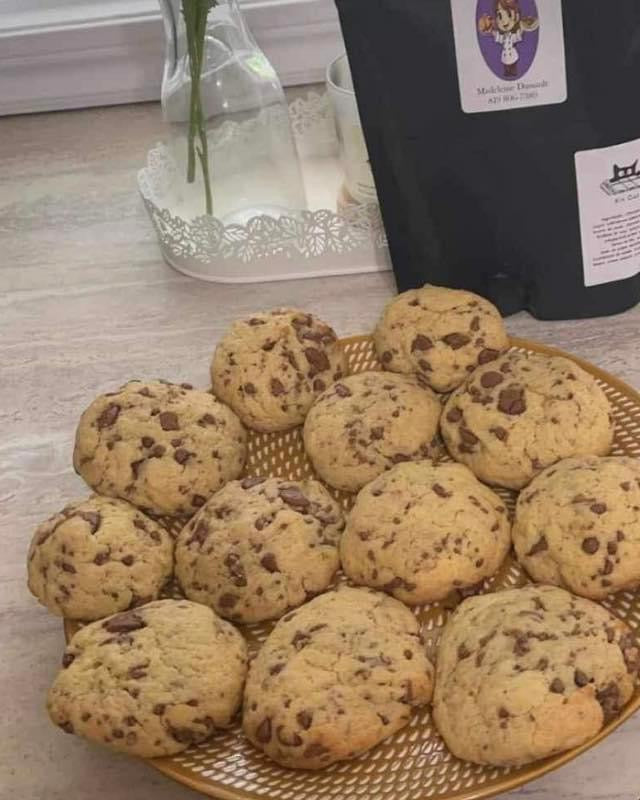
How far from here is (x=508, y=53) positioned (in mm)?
758

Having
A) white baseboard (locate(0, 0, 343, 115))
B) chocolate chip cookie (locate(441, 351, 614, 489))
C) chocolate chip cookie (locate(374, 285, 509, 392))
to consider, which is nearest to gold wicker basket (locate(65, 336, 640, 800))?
chocolate chip cookie (locate(441, 351, 614, 489))

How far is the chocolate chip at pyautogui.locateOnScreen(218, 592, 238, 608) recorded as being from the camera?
650 millimetres

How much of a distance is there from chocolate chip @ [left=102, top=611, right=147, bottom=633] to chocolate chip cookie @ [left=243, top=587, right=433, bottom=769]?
75 mm

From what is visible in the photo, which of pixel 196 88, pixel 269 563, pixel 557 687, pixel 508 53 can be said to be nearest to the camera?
pixel 557 687

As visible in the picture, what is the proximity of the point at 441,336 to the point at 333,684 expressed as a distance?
0.30 metres

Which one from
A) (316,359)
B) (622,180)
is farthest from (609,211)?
(316,359)

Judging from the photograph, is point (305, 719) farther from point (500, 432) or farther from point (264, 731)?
point (500, 432)

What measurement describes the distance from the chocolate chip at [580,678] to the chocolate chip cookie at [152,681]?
0.63ft

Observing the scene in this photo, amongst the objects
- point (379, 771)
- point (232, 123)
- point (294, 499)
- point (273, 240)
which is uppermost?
point (232, 123)

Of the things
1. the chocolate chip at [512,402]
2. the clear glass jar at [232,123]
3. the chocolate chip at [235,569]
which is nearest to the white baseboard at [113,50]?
the clear glass jar at [232,123]

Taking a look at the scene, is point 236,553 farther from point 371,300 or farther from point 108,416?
point 371,300

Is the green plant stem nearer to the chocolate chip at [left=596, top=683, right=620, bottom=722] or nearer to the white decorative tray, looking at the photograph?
the white decorative tray

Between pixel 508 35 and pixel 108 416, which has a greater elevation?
pixel 508 35

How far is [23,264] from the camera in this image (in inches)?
44.9
